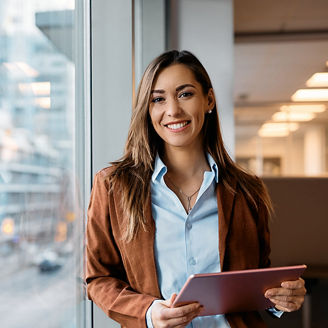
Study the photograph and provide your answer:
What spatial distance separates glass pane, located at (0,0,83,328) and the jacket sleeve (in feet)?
0.29

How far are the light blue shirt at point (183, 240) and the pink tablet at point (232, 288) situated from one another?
0.28 ft

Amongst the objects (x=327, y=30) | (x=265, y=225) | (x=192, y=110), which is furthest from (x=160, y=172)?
(x=327, y=30)

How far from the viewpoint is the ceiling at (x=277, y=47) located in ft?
15.6

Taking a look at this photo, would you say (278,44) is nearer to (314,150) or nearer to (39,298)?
(314,150)

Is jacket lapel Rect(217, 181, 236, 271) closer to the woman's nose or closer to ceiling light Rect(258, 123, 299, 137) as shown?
the woman's nose

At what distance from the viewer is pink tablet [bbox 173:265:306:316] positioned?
2.92ft

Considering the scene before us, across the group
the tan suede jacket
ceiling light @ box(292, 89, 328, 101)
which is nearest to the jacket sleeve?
the tan suede jacket

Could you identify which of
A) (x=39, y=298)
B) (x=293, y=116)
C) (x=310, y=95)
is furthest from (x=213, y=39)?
(x=293, y=116)

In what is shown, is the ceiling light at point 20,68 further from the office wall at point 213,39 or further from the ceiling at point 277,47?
the ceiling at point 277,47

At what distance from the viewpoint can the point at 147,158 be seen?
1.26 metres

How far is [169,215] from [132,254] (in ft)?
0.47

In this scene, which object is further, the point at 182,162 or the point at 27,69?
the point at 182,162

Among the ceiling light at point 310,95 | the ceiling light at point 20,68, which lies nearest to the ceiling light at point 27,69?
the ceiling light at point 20,68

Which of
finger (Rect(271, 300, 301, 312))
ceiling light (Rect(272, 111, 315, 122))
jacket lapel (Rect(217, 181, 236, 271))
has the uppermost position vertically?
ceiling light (Rect(272, 111, 315, 122))
